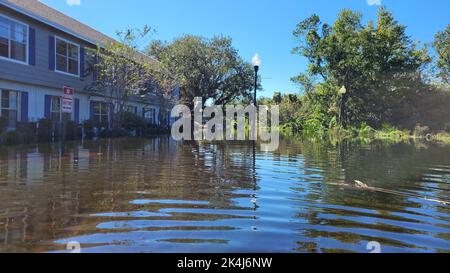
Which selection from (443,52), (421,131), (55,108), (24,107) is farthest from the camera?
(443,52)

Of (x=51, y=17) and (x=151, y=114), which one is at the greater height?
(x=51, y=17)

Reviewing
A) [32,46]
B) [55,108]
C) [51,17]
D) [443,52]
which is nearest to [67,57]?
[51,17]

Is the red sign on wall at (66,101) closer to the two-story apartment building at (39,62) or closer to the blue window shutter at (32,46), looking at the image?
the two-story apartment building at (39,62)

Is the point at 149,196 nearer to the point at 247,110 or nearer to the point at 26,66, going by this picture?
the point at 26,66

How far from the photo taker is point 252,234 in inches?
187

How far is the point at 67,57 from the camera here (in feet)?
68.7

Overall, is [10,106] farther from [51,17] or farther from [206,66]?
[206,66]

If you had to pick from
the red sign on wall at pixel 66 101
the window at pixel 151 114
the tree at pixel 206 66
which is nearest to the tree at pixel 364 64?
the tree at pixel 206 66

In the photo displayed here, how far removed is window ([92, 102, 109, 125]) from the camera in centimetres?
2392

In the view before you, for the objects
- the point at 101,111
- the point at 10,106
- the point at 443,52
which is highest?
the point at 443,52

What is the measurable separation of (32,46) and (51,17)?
84.4 inches

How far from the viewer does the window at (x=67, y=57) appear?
66.3ft

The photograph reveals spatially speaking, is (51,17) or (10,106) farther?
(51,17)
